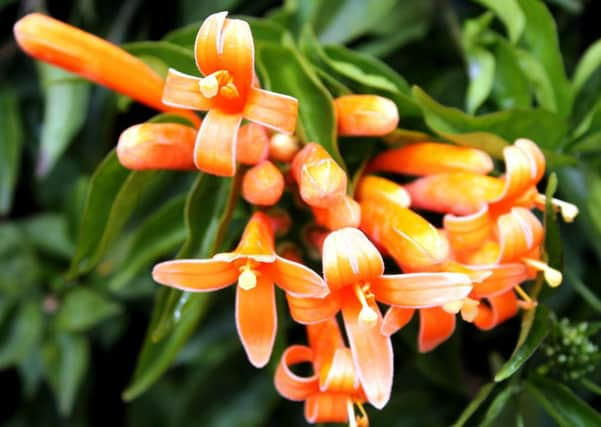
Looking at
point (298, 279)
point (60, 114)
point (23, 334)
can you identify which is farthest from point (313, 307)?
point (23, 334)

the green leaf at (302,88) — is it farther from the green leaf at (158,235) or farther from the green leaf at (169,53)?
the green leaf at (158,235)

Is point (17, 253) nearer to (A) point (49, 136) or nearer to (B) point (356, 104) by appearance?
(A) point (49, 136)

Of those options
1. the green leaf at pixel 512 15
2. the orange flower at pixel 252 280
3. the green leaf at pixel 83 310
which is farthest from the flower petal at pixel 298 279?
the green leaf at pixel 83 310

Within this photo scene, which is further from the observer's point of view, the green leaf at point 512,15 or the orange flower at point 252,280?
the green leaf at point 512,15

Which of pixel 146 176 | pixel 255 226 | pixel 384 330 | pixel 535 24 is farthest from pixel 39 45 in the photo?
pixel 535 24

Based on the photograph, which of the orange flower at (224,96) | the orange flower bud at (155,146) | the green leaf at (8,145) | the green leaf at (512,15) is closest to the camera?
the orange flower at (224,96)

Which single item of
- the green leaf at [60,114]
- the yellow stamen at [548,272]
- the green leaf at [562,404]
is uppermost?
the yellow stamen at [548,272]
